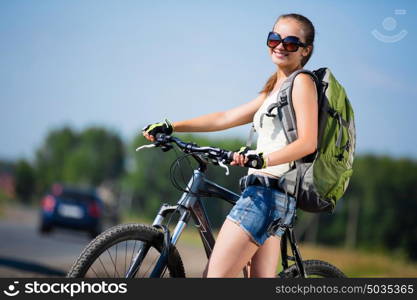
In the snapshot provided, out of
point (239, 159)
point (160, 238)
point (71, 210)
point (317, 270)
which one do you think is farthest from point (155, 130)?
point (71, 210)

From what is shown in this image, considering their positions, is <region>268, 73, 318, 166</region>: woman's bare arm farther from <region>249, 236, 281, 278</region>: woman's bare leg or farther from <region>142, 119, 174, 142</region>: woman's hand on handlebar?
<region>142, 119, 174, 142</region>: woman's hand on handlebar

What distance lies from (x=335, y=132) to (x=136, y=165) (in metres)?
88.6

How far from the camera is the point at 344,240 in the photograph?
62.1m

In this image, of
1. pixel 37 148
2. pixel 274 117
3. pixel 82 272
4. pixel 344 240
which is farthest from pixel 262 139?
pixel 37 148

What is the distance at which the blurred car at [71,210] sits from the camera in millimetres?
21359

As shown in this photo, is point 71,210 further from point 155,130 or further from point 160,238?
point 160,238

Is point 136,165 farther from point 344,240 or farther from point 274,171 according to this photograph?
point 274,171

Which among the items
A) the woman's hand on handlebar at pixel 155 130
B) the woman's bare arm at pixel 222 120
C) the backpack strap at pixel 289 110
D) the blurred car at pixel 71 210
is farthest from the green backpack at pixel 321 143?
the blurred car at pixel 71 210

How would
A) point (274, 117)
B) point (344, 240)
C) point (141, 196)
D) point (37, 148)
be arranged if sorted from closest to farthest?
1. point (274, 117)
2. point (344, 240)
3. point (141, 196)
4. point (37, 148)

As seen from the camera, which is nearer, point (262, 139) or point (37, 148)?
point (262, 139)

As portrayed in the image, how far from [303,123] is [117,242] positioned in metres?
1.01

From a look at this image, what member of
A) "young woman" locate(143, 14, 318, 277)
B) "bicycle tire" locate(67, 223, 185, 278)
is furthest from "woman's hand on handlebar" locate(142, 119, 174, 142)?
"bicycle tire" locate(67, 223, 185, 278)

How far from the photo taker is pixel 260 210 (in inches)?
139

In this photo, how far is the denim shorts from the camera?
3508 millimetres
